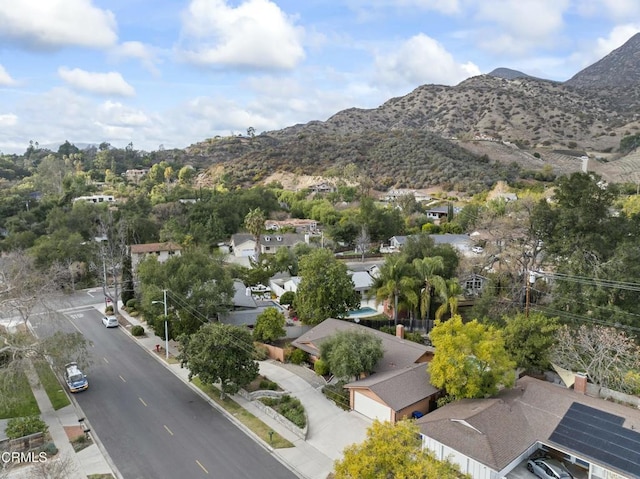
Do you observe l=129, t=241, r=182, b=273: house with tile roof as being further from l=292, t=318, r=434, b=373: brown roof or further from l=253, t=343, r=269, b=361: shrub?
l=292, t=318, r=434, b=373: brown roof

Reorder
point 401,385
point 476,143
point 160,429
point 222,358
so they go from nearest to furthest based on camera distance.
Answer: point 160,429 → point 401,385 → point 222,358 → point 476,143

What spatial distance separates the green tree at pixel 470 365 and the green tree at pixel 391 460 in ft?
30.3

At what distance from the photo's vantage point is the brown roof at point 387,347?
28.7 meters

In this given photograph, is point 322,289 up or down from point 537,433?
up

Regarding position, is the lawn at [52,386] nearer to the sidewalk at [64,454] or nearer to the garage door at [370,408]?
the sidewalk at [64,454]

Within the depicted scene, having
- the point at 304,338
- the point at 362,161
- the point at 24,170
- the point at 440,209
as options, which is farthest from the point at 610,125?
the point at 24,170

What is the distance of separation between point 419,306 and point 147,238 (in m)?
47.8

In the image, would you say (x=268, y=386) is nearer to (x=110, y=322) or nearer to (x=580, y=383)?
(x=580, y=383)

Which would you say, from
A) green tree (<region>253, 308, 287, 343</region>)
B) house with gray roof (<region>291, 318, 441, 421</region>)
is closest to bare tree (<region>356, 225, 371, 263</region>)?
green tree (<region>253, 308, 287, 343</region>)

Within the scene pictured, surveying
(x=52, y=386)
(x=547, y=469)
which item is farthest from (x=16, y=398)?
(x=547, y=469)

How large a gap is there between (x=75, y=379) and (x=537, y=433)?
88.6 feet

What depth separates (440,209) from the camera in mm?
89188

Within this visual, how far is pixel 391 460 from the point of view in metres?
14.3

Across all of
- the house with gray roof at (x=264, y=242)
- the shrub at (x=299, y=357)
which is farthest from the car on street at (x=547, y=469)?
the house with gray roof at (x=264, y=242)
